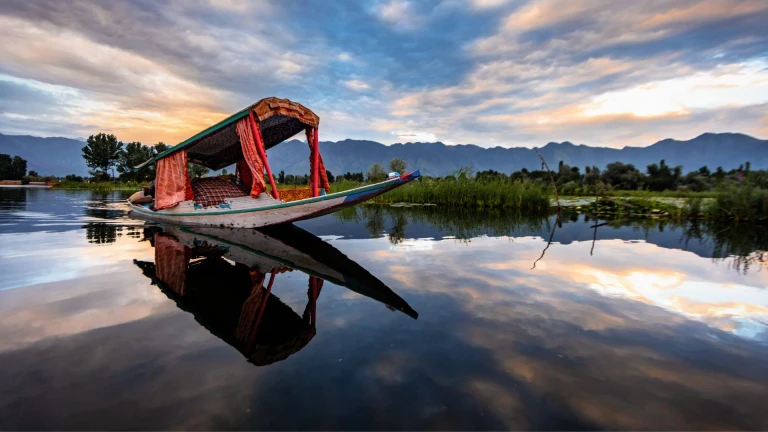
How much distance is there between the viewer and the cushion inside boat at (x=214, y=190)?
1120 cm

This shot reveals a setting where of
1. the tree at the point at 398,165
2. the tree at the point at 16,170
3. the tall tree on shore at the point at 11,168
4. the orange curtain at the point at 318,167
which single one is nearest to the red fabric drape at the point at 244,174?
the orange curtain at the point at 318,167

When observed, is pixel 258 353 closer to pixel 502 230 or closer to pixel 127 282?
pixel 127 282

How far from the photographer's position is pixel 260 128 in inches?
410

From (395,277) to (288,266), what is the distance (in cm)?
188

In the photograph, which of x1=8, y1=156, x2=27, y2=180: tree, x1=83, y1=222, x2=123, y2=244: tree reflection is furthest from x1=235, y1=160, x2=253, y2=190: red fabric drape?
x1=8, y1=156, x2=27, y2=180: tree

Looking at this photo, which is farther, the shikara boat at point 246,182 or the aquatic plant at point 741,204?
the aquatic plant at point 741,204

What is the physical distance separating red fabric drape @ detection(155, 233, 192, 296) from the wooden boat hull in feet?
5.80

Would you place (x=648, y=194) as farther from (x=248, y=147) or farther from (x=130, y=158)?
(x=130, y=158)

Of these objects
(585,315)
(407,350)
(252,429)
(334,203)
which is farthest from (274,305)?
(334,203)

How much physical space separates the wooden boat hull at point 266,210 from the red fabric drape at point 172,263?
1.77 m

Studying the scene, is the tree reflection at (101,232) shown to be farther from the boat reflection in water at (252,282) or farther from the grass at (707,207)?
the grass at (707,207)

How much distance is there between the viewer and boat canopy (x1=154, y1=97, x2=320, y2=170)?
9117mm

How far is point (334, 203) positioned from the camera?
8.27 metres

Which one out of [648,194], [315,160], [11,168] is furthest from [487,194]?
[11,168]
